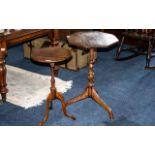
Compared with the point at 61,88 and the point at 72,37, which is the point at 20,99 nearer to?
the point at 61,88

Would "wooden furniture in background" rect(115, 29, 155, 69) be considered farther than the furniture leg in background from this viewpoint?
Yes

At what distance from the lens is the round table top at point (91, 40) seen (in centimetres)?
308

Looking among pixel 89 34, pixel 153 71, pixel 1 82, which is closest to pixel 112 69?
pixel 153 71

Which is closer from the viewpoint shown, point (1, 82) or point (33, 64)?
point (1, 82)

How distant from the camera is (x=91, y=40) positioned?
3152 millimetres

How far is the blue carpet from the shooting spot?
3.31 meters

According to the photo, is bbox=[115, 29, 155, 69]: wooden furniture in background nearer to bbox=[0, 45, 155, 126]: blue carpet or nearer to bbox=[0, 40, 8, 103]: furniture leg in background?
bbox=[0, 45, 155, 126]: blue carpet

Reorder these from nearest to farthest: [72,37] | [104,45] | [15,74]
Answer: [104,45], [72,37], [15,74]

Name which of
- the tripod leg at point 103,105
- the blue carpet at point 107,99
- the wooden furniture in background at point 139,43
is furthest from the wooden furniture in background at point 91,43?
the wooden furniture in background at point 139,43

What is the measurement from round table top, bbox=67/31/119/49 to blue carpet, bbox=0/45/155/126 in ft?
2.63

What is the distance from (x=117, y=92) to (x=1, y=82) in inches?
56.1

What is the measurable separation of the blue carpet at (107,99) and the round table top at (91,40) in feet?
2.63

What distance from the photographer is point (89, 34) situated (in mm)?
3328

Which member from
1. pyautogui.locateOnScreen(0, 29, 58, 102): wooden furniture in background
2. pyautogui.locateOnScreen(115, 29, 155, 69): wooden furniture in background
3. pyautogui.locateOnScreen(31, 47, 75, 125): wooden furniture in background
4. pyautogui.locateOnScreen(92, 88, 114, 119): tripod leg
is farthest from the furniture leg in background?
pyautogui.locateOnScreen(115, 29, 155, 69): wooden furniture in background
